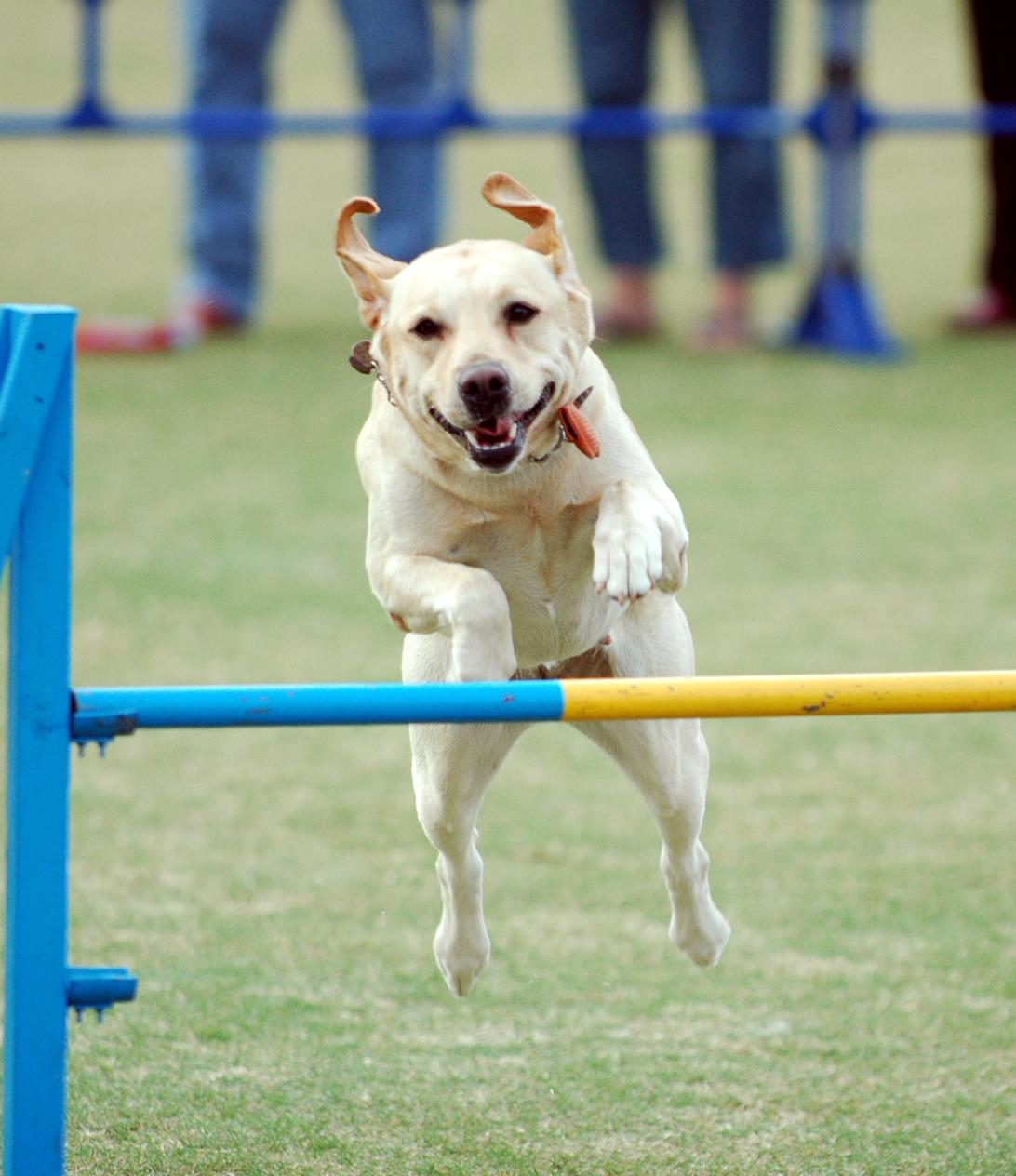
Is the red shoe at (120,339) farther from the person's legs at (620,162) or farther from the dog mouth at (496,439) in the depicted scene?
the dog mouth at (496,439)

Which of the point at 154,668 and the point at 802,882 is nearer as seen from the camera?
the point at 802,882

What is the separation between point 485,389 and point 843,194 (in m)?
6.52

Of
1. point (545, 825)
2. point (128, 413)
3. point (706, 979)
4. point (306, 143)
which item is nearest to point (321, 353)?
point (128, 413)

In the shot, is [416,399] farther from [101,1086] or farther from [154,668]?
[154,668]

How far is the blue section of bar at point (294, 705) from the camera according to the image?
7.02 ft

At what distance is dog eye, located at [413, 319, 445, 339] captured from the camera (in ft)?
8.65

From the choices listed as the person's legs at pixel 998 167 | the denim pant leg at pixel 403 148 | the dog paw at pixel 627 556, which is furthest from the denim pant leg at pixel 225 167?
the dog paw at pixel 627 556

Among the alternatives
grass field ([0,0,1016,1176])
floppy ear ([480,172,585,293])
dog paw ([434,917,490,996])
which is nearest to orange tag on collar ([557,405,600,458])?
floppy ear ([480,172,585,293])

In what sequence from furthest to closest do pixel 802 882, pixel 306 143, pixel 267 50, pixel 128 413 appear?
pixel 306 143, pixel 267 50, pixel 128 413, pixel 802 882

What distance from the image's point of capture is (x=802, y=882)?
3.79 meters

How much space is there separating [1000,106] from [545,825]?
246 inches

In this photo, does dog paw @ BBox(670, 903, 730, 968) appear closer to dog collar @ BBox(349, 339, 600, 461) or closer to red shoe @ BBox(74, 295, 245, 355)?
dog collar @ BBox(349, 339, 600, 461)

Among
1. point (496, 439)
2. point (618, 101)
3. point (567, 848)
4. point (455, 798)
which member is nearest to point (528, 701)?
point (496, 439)

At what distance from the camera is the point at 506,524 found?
109 inches
